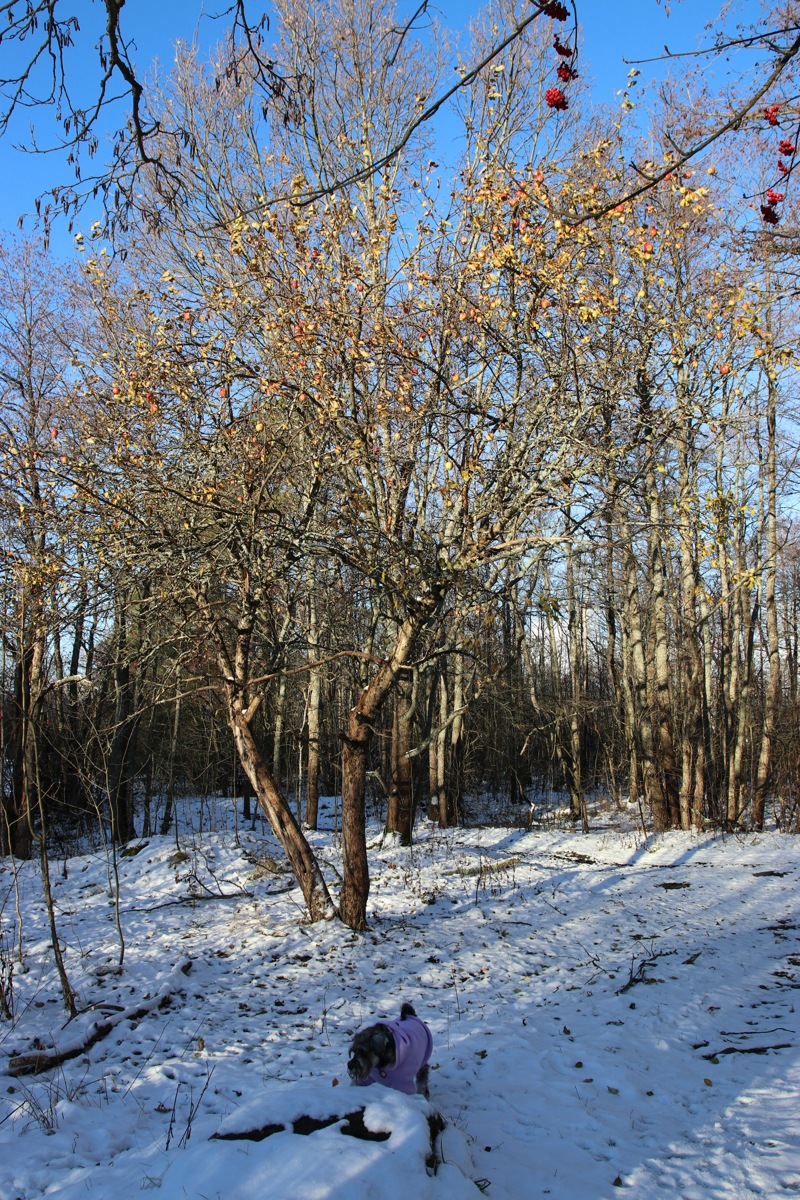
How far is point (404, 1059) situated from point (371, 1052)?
18 cm

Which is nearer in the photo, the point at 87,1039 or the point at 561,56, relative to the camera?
the point at 561,56

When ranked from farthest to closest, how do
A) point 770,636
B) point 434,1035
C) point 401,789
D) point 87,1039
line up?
point 770,636 → point 401,789 → point 434,1035 → point 87,1039

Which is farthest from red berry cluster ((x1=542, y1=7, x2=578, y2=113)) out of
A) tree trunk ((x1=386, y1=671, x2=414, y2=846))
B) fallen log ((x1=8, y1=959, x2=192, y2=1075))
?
tree trunk ((x1=386, y1=671, x2=414, y2=846))

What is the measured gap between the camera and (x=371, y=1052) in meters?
3.54

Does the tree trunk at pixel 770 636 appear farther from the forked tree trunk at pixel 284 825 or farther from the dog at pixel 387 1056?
the dog at pixel 387 1056

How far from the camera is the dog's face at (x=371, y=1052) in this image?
11.6 feet

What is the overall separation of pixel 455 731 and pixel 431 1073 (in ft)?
41.4

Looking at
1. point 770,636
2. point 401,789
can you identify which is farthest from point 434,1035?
point 770,636

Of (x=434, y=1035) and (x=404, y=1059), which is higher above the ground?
(x=404, y=1059)

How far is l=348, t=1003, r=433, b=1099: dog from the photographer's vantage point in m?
3.54

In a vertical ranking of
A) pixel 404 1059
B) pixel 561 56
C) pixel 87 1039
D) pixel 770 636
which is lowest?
pixel 87 1039

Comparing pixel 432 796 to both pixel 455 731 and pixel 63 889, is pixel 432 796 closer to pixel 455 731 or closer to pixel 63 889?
pixel 455 731

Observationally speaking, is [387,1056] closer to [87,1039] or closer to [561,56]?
[87,1039]

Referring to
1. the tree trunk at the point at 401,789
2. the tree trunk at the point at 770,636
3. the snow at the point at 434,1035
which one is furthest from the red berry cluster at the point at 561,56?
the tree trunk at the point at 770,636
